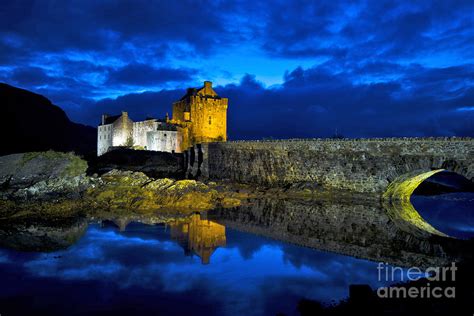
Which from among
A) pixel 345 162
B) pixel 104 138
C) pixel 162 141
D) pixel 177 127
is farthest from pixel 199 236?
pixel 104 138

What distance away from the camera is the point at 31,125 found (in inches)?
3880

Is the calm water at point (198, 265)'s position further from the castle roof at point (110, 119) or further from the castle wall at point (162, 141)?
the castle roof at point (110, 119)

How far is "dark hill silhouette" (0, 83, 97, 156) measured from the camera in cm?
8525

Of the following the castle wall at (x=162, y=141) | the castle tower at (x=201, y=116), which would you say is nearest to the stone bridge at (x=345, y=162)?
the castle wall at (x=162, y=141)

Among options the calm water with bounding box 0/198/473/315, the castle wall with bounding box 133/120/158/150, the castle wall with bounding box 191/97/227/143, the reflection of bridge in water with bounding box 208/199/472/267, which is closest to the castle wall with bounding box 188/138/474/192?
the reflection of bridge in water with bounding box 208/199/472/267

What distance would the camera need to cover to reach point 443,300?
341 inches

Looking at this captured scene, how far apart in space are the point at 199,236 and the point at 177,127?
3996cm

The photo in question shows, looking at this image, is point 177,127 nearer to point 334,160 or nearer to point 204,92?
point 204,92

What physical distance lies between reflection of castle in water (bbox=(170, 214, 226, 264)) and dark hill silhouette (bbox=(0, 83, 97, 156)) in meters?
60.8

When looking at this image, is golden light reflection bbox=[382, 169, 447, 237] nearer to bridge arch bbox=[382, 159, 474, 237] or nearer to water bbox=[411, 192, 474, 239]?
bridge arch bbox=[382, 159, 474, 237]

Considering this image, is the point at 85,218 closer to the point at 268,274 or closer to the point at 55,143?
the point at 268,274

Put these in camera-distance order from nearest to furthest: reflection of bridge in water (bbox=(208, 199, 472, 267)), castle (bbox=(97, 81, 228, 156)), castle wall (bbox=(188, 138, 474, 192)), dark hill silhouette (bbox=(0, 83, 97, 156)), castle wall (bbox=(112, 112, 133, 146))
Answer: reflection of bridge in water (bbox=(208, 199, 472, 267)), castle wall (bbox=(188, 138, 474, 192)), castle (bbox=(97, 81, 228, 156)), castle wall (bbox=(112, 112, 133, 146)), dark hill silhouette (bbox=(0, 83, 97, 156))

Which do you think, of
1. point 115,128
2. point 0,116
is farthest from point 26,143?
point 115,128

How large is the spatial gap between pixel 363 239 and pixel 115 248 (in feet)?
41.0
